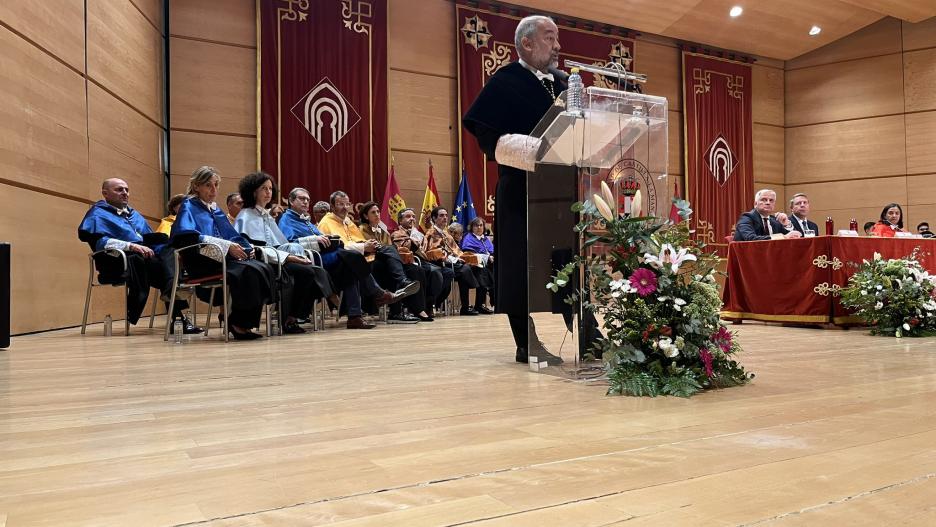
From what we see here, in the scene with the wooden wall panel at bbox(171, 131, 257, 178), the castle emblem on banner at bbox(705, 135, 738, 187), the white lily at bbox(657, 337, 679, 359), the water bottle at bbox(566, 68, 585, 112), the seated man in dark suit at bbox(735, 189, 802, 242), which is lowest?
the white lily at bbox(657, 337, 679, 359)

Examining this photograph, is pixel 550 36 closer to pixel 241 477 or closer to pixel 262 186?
pixel 241 477

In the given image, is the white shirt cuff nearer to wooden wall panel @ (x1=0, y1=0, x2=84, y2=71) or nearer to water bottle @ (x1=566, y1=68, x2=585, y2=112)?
water bottle @ (x1=566, y1=68, x2=585, y2=112)

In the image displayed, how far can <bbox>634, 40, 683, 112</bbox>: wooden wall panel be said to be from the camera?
32.5 feet

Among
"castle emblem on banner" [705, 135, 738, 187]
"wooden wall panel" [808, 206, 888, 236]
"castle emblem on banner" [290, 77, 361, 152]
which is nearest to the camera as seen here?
"castle emblem on banner" [290, 77, 361, 152]

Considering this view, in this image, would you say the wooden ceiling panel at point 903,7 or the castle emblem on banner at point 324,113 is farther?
the wooden ceiling panel at point 903,7

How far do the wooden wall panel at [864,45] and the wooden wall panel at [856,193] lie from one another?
185 cm

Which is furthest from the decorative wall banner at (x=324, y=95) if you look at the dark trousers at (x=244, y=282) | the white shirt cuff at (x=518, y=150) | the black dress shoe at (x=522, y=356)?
the white shirt cuff at (x=518, y=150)

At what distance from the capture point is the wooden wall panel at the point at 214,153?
739 cm

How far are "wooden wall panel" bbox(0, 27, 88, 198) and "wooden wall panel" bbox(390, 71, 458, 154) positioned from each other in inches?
141

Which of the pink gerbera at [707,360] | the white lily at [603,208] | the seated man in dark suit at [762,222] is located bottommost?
the pink gerbera at [707,360]

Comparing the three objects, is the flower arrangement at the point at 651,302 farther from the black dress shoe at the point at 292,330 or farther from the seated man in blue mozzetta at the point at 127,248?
the seated man in blue mozzetta at the point at 127,248

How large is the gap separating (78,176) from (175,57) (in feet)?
7.71

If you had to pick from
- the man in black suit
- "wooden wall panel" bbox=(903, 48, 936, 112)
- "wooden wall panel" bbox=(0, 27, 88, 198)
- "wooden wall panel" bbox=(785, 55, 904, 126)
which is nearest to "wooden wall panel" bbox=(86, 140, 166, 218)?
"wooden wall panel" bbox=(0, 27, 88, 198)

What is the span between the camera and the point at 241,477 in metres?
1.21
